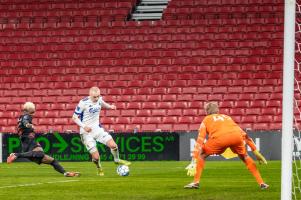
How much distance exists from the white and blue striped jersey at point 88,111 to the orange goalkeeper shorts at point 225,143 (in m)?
5.22

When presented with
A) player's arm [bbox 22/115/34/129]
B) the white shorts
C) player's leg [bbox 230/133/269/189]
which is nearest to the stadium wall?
the white shorts

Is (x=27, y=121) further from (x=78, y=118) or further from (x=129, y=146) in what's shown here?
(x=129, y=146)

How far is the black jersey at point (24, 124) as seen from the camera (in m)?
15.0

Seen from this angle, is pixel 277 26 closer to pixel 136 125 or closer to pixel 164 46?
pixel 164 46

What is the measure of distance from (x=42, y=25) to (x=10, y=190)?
19.4 meters

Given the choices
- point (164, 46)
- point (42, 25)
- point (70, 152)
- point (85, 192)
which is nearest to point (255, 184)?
point (85, 192)

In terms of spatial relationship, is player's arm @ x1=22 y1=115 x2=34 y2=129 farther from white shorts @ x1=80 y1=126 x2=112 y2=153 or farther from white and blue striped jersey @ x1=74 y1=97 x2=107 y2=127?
white shorts @ x1=80 y1=126 x2=112 y2=153

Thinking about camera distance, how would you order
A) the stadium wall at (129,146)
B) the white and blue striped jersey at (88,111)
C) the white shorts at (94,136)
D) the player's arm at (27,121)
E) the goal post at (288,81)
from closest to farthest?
the goal post at (288,81) < the player's arm at (27,121) < the white and blue striped jersey at (88,111) < the white shorts at (94,136) < the stadium wall at (129,146)

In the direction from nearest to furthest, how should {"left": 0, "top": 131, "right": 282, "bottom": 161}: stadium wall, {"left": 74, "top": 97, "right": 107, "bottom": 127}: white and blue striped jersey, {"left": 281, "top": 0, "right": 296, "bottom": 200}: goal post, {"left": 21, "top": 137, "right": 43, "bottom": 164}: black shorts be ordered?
{"left": 281, "top": 0, "right": 296, "bottom": 200}: goal post < {"left": 21, "top": 137, "right": 43, "bottom": 164}: black shorts < {"left": 74, "top": 97, "right": 107, "bottom": 127}: white and blue striped jersey < {"left": 0, "top": 131, "right": 282, "bottom": 161}: stadium wall

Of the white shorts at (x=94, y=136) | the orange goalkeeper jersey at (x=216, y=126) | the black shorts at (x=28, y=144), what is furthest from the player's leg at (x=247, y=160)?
the white shorts at (x=94, y=136)

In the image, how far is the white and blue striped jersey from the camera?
1678 centimetres

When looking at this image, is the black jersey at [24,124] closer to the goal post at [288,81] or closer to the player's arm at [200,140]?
the player's arm at [200,140]

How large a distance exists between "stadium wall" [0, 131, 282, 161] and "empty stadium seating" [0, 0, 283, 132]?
2.97 m

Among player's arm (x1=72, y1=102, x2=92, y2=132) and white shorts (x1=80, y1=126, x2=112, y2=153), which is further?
white shorts (x1=80, y1=126, x2=112, y2=153)
